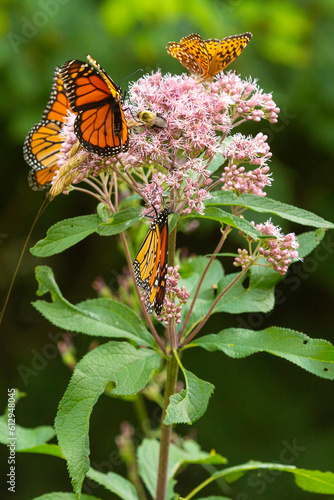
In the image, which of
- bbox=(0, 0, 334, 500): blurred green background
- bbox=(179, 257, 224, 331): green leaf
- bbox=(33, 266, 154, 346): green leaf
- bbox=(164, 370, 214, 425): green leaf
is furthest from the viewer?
bbox=(0, 0, 334, 500): blurred green background

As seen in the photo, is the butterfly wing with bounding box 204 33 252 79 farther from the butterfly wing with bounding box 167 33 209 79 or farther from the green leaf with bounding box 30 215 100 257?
the green leaf with bounding box 30 215 100 257

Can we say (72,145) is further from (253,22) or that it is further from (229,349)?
(253,22)

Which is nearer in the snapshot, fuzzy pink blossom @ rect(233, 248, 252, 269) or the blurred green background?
fuzzy pink blossom @ rect(233, 248, 252, 269)

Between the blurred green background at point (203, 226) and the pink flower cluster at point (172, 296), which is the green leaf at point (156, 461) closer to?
the pink flower cluster at point (172, 296)

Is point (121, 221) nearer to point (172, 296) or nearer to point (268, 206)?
point (172, 296)

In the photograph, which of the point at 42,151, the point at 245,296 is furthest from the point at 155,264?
the point at 42,151

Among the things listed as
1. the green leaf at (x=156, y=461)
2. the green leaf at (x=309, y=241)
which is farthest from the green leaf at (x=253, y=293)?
the green leaf at (x=156, y=461)

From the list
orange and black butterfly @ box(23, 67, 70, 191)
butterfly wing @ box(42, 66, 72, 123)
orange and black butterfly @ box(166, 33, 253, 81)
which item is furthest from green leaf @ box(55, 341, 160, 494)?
butterfly wing @ box(42, 66, 72, 123)
